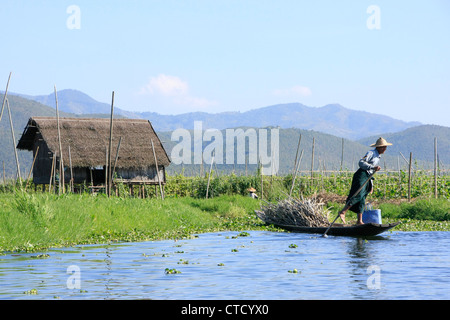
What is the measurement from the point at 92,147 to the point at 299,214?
16306 millimetres

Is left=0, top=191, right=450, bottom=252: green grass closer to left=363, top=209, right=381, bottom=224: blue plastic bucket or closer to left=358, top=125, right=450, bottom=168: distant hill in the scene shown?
left=363, top=209, right=381, bottom=224: blue plastic bucket

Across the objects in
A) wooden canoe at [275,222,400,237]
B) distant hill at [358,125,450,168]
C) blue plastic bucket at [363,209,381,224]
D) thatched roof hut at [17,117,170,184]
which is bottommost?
wooden canoe at [275,222,400,237]

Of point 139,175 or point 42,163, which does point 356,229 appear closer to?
point 139,175

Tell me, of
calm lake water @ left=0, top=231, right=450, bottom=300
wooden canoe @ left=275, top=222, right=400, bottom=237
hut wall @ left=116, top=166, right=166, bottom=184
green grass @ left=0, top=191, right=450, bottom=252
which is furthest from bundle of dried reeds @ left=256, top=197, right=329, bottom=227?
hut wall @ left=116, top=166, right=166, bottom=184

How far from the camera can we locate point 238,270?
10852 mm

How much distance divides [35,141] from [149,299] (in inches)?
1049

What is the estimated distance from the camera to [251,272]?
10.6 m

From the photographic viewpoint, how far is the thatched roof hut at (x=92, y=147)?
98.9 ft

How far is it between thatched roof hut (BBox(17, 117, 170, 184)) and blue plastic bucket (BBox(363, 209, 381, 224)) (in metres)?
16.9

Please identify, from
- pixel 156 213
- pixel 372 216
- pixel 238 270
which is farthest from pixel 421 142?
pixel 238 270

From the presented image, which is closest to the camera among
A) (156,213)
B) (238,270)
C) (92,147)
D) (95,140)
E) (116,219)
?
(238,270)

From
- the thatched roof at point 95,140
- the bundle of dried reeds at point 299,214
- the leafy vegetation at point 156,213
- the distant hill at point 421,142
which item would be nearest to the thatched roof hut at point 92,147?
the thatched roof at point 95,140

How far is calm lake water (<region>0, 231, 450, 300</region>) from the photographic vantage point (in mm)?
8773
